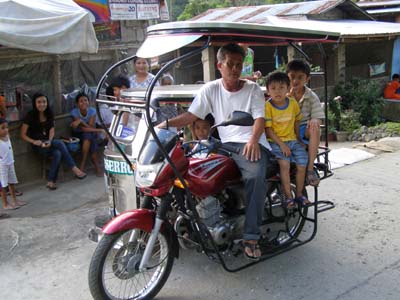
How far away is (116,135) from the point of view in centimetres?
446

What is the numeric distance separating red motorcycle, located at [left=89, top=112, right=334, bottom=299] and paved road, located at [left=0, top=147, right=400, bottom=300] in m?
0.21

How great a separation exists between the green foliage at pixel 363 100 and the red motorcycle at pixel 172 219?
9.34 m

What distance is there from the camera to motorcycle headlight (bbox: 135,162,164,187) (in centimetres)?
331

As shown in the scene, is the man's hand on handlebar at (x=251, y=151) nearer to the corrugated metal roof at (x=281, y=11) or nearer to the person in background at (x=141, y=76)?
the person in background at (x=141, y=76)

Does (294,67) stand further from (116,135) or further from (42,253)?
(42,253)

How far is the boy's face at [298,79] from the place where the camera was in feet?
A: 14.3

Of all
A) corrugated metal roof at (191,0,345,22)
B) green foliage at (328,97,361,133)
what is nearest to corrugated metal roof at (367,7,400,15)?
corrugated metal roof at (191,0,345,22)

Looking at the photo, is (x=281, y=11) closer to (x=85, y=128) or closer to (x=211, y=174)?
(x=85, y=128)

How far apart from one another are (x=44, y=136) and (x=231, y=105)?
4059 mm

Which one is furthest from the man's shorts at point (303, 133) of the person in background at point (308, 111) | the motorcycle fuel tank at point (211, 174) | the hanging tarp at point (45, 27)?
the hanging tarp at point (45, 27)

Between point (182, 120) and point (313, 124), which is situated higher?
point (182, 120)

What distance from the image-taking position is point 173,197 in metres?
3.54

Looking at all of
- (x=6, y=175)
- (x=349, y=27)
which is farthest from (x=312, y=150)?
(x=349, y=27)

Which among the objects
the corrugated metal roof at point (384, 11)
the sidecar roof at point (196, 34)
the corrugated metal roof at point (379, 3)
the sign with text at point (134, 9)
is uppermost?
the corrugated metal roof at point (379, 3)
